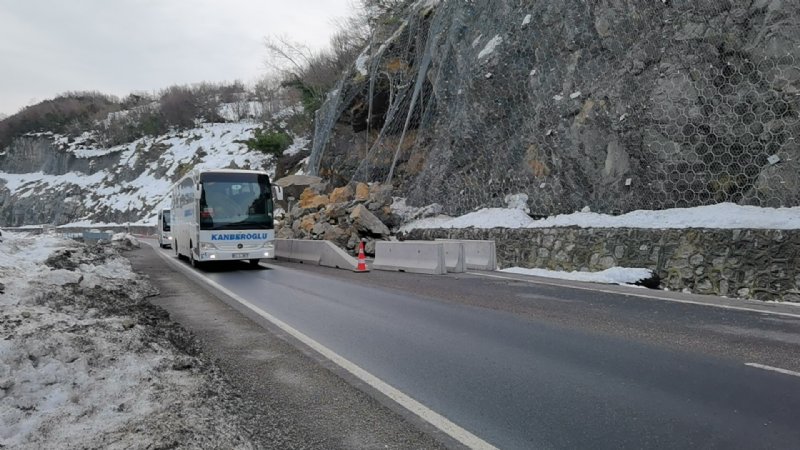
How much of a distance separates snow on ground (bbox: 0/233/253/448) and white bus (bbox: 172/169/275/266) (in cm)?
914

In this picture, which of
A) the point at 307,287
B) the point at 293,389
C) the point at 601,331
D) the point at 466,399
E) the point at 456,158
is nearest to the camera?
the point at 466,399

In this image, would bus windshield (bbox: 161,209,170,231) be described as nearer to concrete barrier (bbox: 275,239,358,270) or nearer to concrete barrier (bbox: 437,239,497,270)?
concrete barrier (bbox: 275,239,358,270)

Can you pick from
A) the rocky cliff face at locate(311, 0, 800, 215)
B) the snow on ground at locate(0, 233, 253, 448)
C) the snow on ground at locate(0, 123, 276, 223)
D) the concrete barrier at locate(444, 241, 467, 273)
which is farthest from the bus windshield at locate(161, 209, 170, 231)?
the snow on ground at locate(0, 123, 276, 223)

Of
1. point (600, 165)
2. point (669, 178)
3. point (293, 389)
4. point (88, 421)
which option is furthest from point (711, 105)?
point (88, 421)

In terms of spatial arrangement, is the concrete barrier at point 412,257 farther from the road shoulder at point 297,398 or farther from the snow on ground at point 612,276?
the road shoulder at point 297,398

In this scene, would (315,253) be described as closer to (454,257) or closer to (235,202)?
(235,202)

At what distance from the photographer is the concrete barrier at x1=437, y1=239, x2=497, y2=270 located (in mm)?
15141

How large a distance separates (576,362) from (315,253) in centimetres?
1458

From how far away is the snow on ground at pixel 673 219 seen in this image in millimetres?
10297

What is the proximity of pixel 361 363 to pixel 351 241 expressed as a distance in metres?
16.0

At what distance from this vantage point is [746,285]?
1011cm

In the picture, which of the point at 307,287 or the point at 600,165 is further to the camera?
the point at 600,165

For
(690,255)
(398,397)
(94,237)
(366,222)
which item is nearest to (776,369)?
(398,397)

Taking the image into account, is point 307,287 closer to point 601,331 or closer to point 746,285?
point 601,331
